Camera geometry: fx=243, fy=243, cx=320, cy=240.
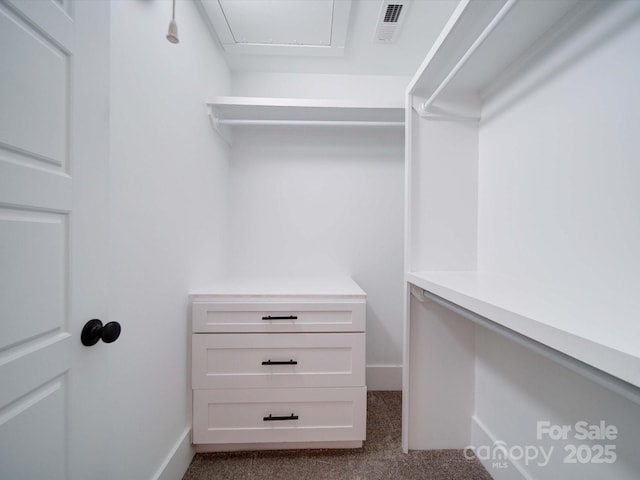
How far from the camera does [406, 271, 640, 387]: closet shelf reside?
40cm

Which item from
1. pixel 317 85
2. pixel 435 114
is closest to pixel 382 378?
pixel 435 114

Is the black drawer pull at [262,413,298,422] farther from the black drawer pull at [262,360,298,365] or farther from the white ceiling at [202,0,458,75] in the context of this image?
the white ceiling at [202,0,458,75]

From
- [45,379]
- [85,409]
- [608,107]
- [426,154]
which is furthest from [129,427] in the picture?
[608,107]

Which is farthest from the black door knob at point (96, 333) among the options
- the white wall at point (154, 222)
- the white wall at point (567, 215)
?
the white wall at point (567, 215)

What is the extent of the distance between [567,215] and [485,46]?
2.32ft

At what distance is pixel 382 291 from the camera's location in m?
1.91

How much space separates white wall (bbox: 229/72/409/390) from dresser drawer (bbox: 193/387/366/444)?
664mm

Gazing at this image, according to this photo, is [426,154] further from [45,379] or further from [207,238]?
[45,379]

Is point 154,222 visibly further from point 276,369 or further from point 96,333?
point 276,369

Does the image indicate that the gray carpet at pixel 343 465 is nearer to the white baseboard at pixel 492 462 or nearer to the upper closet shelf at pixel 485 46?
the white baseboard at pixel 492 462

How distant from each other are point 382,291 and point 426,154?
1064 millimetres

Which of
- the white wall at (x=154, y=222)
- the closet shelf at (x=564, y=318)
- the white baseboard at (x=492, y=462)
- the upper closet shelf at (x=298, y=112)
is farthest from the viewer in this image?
the upper closet shelf at (x=298, y=112)

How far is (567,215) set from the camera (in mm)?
825

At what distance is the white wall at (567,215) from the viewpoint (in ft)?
2.22
